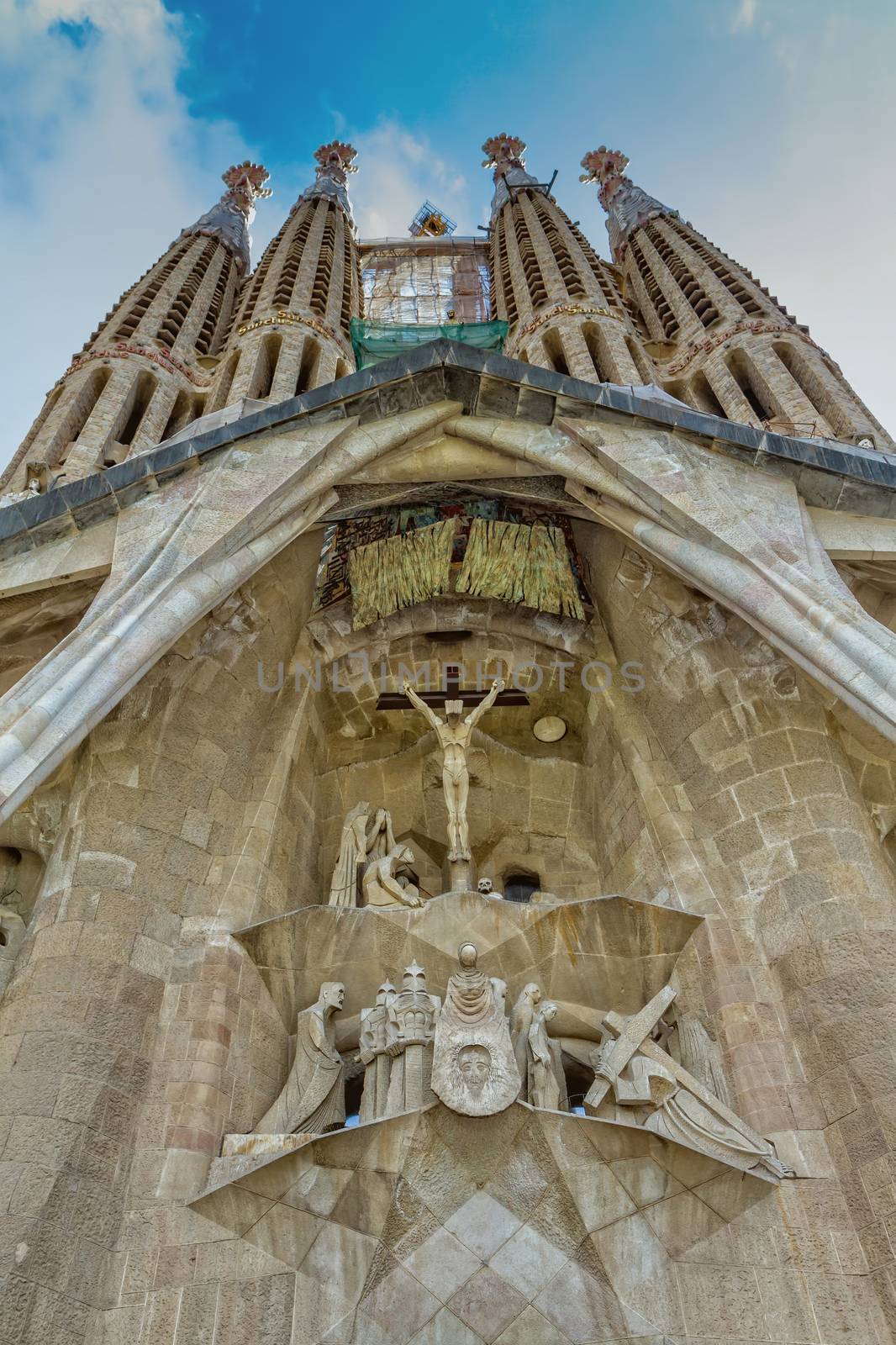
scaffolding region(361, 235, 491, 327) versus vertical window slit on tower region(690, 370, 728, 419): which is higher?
scaffolding region(361, 235, 491, 327)

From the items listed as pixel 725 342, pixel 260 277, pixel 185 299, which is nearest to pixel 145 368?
pixel 185 299

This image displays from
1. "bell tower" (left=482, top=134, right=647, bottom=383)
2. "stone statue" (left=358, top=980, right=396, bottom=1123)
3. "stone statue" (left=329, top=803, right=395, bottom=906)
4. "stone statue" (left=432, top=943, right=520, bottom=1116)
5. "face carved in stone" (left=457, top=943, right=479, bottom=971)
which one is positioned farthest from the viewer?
"bell tower" (left=482, top=134, right=647, bottom=383)

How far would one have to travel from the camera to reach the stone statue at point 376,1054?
21.6ft

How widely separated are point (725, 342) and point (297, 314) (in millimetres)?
7182

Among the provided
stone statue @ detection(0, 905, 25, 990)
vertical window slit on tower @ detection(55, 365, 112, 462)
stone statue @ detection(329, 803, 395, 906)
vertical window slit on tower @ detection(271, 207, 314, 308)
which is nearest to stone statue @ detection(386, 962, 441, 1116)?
stone statue @ detection(329, 803, 395, 906)

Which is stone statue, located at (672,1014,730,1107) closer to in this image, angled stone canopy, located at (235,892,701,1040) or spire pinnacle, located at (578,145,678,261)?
angled stone canopy, located at (235,892,701,1040)

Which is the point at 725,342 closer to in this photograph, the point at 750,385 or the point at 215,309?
the point at 750,385

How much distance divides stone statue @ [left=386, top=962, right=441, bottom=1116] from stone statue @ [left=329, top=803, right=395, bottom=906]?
114 cm

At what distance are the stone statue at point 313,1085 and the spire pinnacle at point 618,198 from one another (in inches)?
835

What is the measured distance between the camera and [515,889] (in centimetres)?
930

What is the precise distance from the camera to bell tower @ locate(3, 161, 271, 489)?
48.8ft

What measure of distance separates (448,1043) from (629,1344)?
1777 mm

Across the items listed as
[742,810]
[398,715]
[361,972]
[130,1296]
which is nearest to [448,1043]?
[361,972]

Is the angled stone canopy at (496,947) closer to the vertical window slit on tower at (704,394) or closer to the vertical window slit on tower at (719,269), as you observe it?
the vertical window slit on tower at (704,394)
